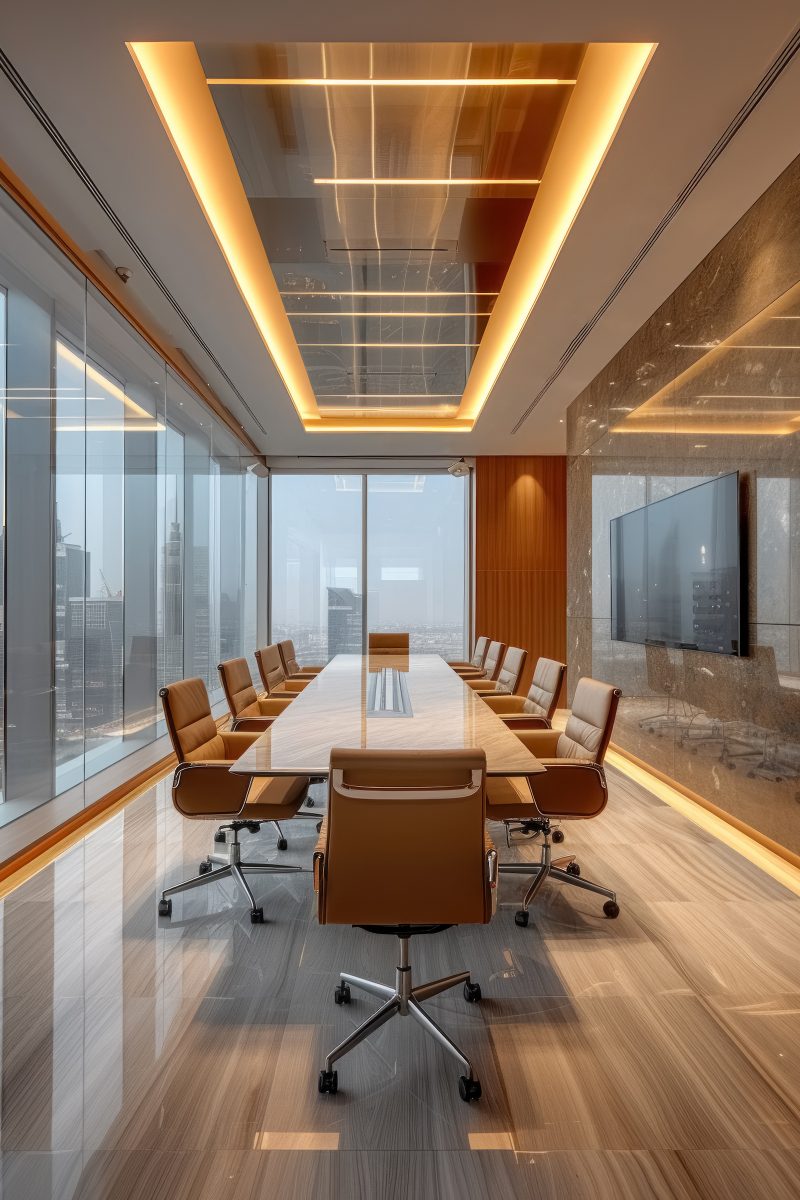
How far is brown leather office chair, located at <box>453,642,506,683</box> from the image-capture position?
19.8 ft

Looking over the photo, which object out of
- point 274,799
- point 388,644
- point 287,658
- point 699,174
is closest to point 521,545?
point 388,644

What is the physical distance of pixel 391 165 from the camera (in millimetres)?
3488

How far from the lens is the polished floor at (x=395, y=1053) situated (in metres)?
1.65

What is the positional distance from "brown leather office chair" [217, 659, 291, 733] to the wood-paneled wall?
5.44 meters

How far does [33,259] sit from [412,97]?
2.16 meters

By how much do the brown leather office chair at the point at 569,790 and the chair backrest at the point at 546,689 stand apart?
696 mm

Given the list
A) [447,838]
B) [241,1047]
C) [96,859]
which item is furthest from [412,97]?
[96,859]

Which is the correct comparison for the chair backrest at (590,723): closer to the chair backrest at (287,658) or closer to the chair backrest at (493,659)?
the chair backrest at (493,659)

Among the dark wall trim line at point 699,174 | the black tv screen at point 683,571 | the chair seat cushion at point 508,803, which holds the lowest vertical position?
the chair seat cushion at point 508,803

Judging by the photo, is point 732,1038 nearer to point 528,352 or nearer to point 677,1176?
point 677,1176

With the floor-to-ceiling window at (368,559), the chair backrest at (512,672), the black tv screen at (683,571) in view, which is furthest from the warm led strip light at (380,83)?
the floor-to-ceiling window at (368,559)

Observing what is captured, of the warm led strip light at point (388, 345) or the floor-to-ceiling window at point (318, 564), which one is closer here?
the warm led strip light at point (388, 345)

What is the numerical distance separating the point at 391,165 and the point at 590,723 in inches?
112

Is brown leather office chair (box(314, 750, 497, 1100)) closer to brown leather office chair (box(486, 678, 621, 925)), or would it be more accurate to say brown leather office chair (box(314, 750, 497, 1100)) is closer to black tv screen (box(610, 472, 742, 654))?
brown leather office chair (box(486, 678, 621, 925))
